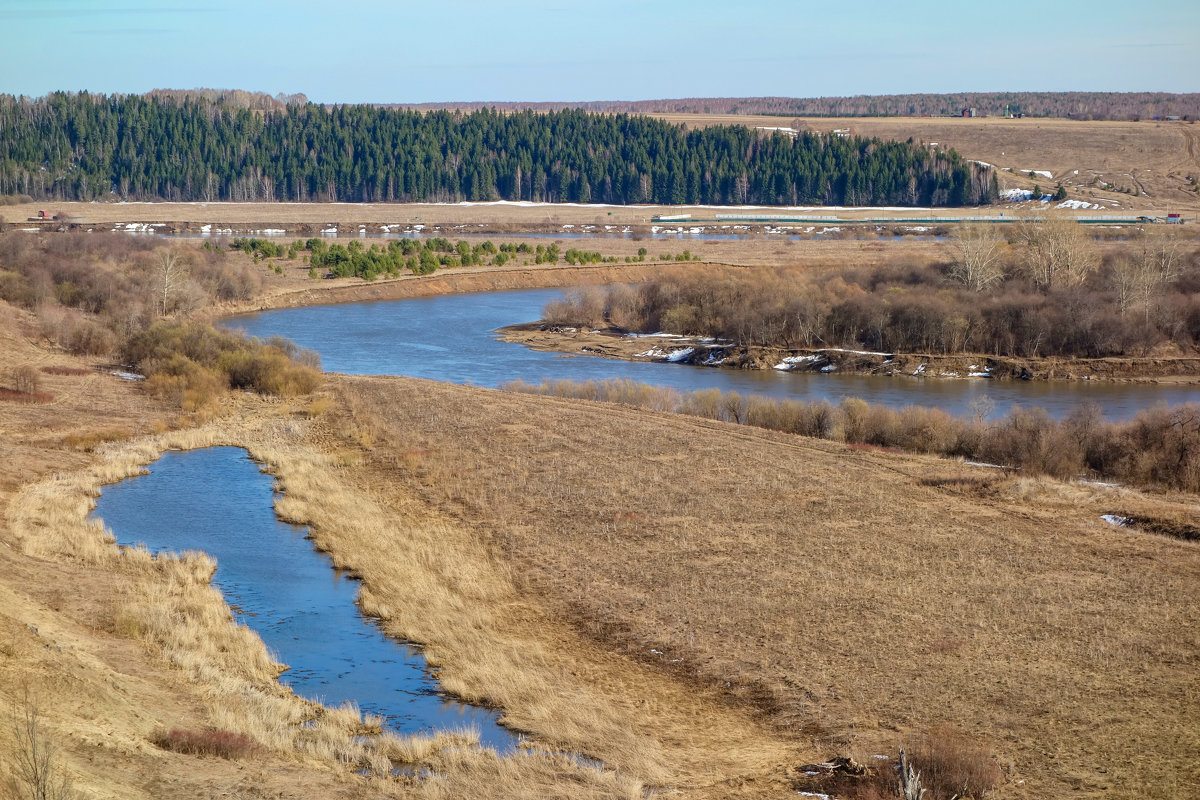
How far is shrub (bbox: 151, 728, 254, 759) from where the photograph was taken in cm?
1266

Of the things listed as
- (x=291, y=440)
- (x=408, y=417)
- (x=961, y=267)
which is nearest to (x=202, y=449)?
(x=291, y=440)

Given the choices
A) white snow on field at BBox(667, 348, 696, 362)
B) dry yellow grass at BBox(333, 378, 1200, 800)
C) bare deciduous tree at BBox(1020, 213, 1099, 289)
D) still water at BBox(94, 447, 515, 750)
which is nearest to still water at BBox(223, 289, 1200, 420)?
white snow on field at BBox(667, 348, 696, 362)

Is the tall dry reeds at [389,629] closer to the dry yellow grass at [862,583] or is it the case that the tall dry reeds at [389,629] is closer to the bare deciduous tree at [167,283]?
the dry yellow grass at [862,583]

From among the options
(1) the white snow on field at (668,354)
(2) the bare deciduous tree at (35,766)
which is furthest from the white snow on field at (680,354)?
(2) the bare deciduous tree at (35,766)

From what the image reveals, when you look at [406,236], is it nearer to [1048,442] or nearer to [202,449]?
[202,449]

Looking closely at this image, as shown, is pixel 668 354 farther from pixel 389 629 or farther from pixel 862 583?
pixel 389 629

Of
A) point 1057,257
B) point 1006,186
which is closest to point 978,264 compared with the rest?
point 1057,257

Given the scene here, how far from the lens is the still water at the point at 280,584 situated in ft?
52.8

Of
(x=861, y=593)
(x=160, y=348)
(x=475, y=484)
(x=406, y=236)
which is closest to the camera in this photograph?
(x=861, y=593)

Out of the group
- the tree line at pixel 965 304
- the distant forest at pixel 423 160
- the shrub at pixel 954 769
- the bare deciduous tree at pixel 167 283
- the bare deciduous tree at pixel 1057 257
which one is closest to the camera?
the shrub at pixel 954 769

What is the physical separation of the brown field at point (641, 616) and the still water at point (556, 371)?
1306cm

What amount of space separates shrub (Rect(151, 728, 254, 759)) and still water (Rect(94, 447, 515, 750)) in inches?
101

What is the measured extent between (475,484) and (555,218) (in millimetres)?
109375

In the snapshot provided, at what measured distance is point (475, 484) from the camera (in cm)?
2761
